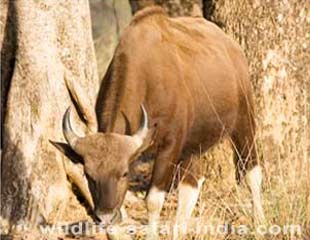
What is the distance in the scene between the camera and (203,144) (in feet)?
32.7

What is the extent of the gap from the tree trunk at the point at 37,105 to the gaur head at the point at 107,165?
5.48ft

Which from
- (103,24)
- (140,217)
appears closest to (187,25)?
(140,217)

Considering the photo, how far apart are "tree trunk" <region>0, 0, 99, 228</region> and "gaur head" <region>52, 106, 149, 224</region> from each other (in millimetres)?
1670

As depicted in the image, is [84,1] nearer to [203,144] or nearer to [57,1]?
[57,1]

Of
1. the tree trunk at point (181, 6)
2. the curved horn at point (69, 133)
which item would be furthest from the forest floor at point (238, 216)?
the tree trunk at point (181, 6)

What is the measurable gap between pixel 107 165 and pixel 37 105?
6.72ft

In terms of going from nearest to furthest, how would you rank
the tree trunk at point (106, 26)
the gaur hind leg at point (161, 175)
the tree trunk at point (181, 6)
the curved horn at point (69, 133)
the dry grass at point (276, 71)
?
the curved horn at point (69, 133) < the gaur hind leg at point (161, 175) < the dry grass at point (276, 71) < the tree trunk at point (181, 6) < the tree trunk at point (106, 26)

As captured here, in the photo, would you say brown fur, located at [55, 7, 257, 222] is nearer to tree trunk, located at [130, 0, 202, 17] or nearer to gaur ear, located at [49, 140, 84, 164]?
gaur ear, located at [49, 140, 84, 164]

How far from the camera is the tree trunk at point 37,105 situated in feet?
32.7

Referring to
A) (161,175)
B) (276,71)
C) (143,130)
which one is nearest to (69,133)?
(143,130)

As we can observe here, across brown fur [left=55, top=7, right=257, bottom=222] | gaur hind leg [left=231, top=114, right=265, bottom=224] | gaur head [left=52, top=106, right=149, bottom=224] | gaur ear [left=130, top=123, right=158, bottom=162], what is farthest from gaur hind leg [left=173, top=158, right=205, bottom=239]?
gaur head [left=52, top=106, right=149, bottom=224]

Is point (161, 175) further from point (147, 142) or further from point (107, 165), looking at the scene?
point (107, 165)

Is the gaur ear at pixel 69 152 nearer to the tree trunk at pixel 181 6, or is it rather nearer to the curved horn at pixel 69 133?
the curved horn at pixel 69 133

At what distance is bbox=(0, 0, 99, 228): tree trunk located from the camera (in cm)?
998
